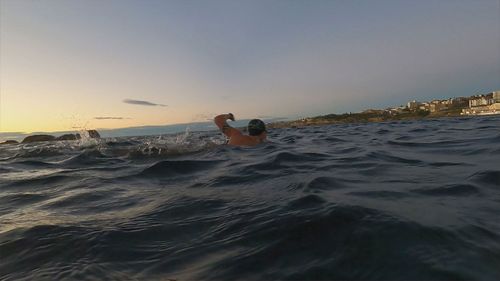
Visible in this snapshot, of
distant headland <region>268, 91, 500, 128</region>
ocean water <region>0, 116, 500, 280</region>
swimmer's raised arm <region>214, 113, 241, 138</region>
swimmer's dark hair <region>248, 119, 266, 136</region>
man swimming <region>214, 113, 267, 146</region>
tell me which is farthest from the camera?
distant headland <region>268, 91, 500, 128</region>

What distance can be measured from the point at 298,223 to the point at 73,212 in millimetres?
3727

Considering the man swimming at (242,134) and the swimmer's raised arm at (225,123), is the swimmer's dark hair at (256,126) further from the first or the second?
the swimmer's raised arm at (225,123)

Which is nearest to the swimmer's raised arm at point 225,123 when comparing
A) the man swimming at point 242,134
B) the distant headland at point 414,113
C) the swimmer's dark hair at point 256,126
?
the man swimming at point 242,134

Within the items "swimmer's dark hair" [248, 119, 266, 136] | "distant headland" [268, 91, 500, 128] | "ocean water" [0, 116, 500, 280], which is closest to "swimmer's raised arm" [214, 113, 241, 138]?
"swimmer's dark hair" [248, 119, 266, 136]

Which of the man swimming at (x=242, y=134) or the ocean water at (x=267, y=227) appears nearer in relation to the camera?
the ocean water at (x=267, y=227)

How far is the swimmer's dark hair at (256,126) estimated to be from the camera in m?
14.8

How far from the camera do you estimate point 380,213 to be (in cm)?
447

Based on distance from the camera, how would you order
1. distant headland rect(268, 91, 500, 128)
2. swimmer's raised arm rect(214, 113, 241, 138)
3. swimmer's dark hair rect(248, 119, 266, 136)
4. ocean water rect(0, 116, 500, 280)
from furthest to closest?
distant headland rect(268, 91, 500, 128), swimmer's dark hair rect(248, 119, 266, 136), swimmer's raised arm rect(214, 113, 241, 138), ocean water rect(0, 116, 500, 280)

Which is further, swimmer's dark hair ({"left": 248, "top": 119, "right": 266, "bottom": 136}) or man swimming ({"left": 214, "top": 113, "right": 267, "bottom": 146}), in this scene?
swimmer's dark hair ({"left": 248, "top": 119, "right": 266, "bottom": 136})

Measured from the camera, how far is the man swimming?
14.0 metres

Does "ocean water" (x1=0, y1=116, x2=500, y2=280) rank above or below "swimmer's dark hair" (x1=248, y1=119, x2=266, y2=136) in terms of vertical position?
below

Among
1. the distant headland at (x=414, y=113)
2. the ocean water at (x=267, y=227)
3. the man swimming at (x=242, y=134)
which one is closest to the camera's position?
the ocean water at (x=267, y=227)

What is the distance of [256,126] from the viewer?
1498cm

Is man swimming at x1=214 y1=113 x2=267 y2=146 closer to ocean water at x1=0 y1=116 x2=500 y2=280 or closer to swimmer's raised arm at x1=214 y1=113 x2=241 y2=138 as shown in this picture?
swimmer's raised arm at x1=214 y1=113 x2=241 y2=138
